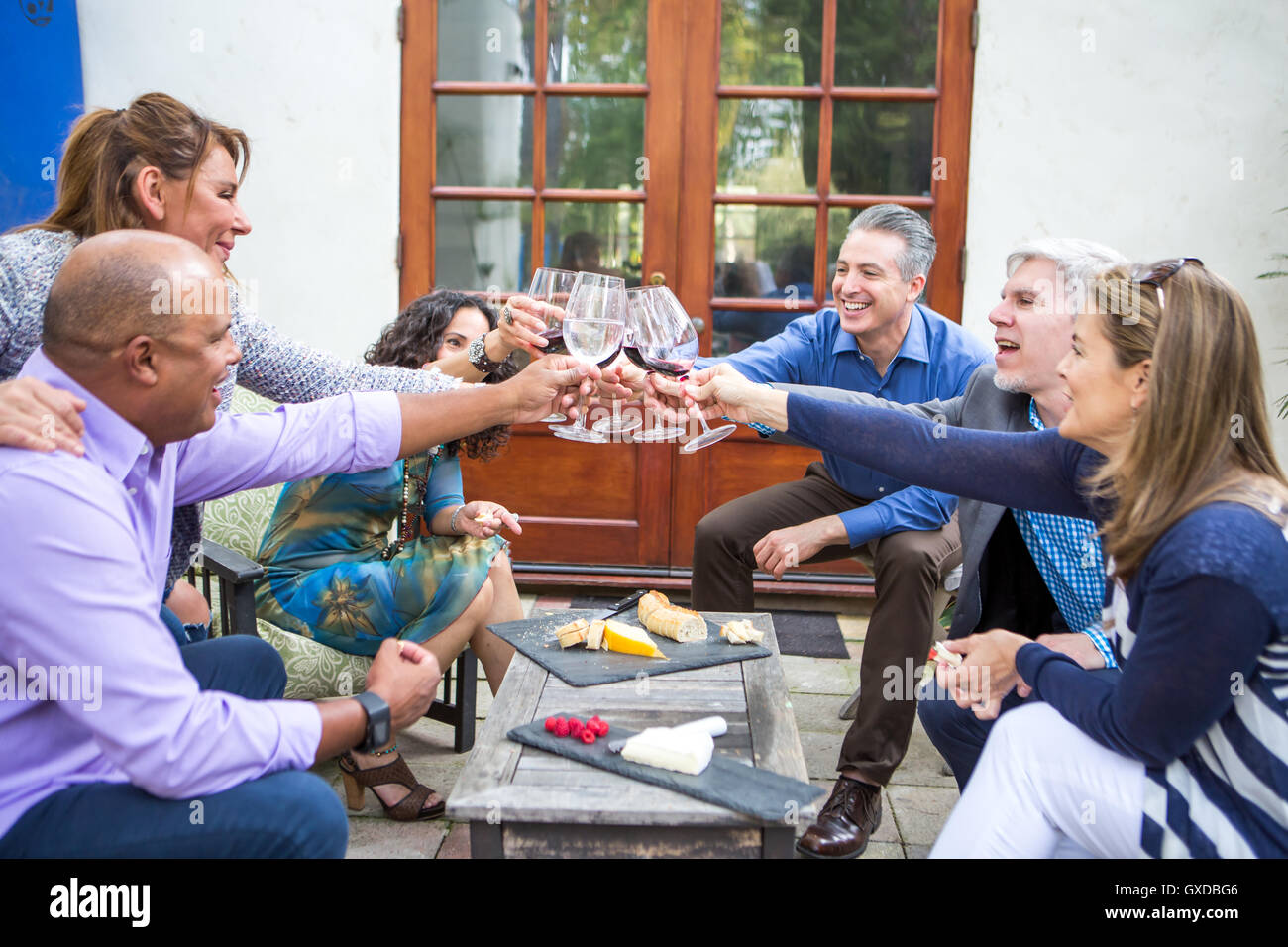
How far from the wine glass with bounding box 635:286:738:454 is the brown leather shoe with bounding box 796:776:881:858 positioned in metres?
0.97

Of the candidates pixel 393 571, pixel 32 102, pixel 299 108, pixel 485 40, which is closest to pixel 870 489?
pixel 393 571

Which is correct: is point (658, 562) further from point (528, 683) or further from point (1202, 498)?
point (1202, 498)

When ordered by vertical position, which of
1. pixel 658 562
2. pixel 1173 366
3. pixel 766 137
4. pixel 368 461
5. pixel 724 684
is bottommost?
pixel 658 562

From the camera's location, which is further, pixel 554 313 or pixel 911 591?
pixel 911 591

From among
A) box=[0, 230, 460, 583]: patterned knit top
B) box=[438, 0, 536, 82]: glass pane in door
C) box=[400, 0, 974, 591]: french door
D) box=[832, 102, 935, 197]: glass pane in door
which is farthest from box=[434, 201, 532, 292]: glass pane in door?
box=[0, 230, 460, 583]: patterned knit top

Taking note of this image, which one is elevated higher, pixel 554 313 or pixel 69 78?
pixel 69 78

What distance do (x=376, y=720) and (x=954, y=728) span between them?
1.22m

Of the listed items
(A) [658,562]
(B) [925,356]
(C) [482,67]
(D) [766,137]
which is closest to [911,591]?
(B) [925,356]

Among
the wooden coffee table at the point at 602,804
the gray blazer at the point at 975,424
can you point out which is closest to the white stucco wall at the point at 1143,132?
the gray blazer at the point at 975,424

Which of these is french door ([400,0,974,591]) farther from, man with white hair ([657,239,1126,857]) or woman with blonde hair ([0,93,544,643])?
woman with blonde hair ([0,93,544,643])

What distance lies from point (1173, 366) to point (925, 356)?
5.55 ft

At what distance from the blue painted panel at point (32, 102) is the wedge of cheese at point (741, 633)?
3.37m

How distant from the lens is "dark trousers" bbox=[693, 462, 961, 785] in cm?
262
